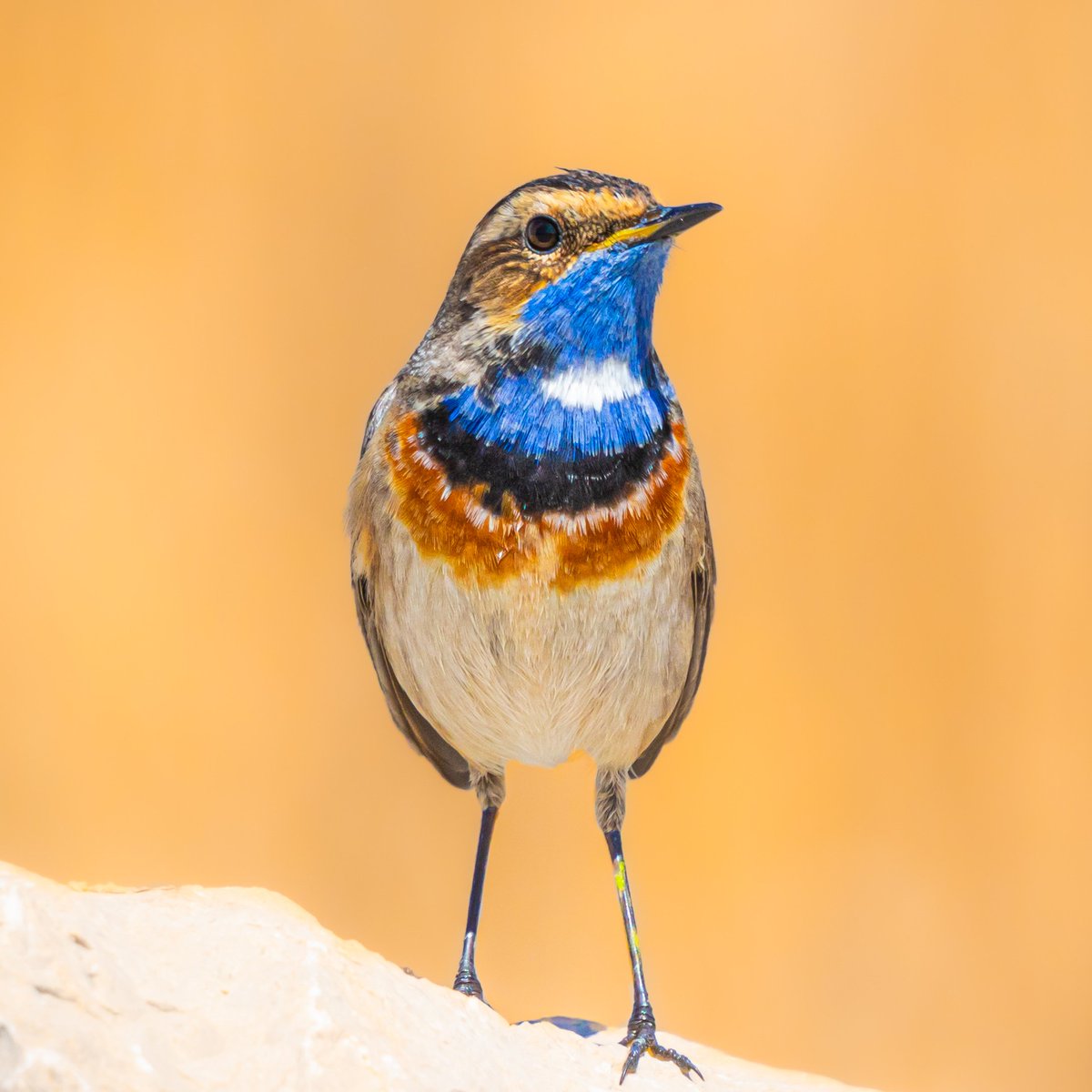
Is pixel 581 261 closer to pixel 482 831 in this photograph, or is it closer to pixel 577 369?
pixel 577 369

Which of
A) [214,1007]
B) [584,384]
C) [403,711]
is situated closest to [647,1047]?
[403,711]

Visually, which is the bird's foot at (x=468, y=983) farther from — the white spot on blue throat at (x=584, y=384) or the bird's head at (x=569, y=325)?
the white spot on blue throat at (x=584, y=384)

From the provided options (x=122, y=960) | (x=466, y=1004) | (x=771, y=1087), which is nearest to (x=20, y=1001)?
(x=122, y=960)

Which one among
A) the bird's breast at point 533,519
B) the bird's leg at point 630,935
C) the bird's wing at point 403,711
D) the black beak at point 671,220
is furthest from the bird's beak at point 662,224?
the bird's leg at point 630,935

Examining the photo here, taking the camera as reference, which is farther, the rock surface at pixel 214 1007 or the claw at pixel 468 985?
the claw at pixel 468 985

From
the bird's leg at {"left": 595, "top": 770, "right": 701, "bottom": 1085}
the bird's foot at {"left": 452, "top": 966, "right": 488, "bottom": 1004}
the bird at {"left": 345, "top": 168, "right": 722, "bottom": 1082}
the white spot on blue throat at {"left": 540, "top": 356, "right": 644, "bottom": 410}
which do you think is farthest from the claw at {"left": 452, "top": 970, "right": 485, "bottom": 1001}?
the white spot on blue throat at {"left": 540, "top": 356, "right": 644, "bottom": 410}

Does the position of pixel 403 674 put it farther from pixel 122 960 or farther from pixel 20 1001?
pixel 20 1001
